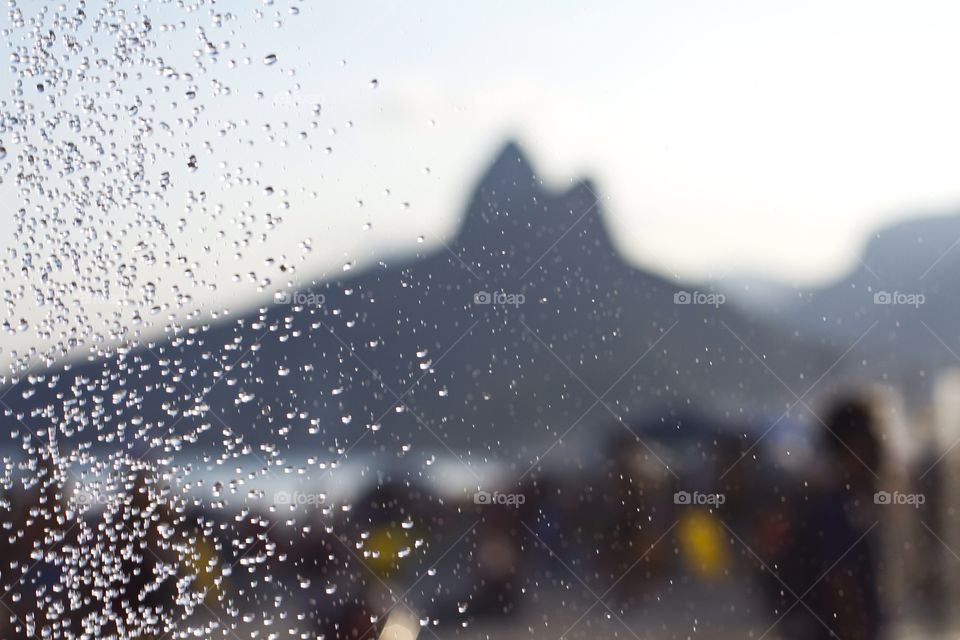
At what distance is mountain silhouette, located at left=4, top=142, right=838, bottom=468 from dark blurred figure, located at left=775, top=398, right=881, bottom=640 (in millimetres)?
330

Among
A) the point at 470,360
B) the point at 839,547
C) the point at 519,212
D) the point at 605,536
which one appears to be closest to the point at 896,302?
the point at 839,547

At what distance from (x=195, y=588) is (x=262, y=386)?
82 cm

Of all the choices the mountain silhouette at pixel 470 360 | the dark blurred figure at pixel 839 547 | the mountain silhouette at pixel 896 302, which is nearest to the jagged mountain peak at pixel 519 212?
the mountain silhouette at pixel 470 360

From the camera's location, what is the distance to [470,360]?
258cm

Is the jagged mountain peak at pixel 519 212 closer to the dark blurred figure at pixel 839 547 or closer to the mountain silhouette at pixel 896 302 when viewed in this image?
the mountain silhouette at pixel 896 302

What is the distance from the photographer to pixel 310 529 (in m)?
2.31

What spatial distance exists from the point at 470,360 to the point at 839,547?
3.85 ft

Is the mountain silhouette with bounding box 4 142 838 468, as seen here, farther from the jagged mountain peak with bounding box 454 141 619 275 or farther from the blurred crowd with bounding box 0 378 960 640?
the blurred crowd with bounding box 0 378 960 640

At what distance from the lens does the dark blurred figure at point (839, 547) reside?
170 centimetres

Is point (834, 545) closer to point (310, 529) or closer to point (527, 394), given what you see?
point (527, 394)

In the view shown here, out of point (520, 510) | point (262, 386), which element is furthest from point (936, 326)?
point (262, 386)

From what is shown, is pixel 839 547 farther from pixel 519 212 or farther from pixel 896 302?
pixel 519 212

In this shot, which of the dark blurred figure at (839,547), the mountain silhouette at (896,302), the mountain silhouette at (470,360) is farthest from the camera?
the mountain silhouette at (896,302)

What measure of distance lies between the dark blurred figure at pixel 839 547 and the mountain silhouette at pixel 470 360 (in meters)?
0.33
